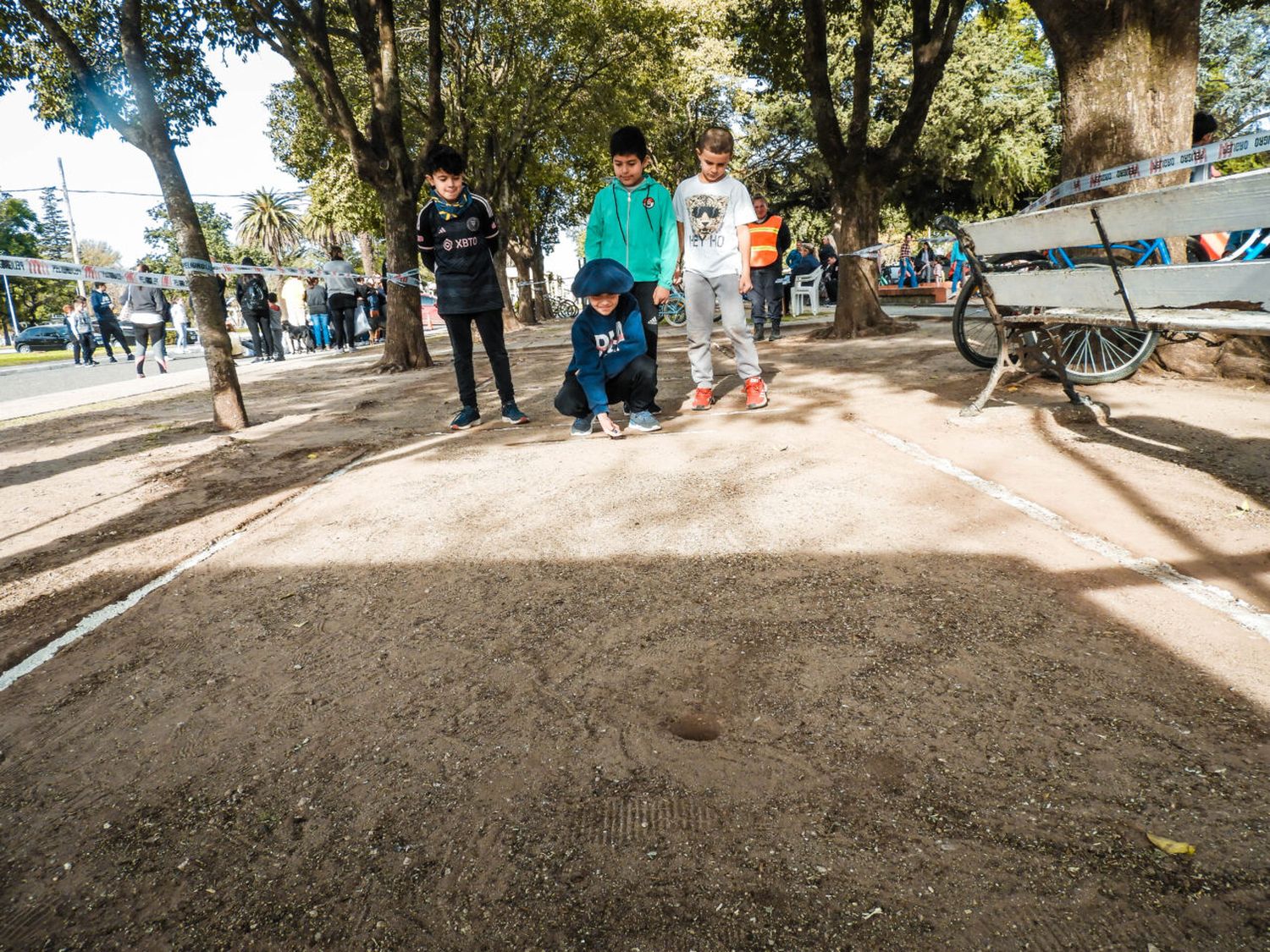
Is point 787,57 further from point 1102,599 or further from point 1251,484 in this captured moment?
point 1102,599

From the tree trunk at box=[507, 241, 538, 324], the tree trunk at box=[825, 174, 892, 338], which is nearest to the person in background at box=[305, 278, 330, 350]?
the tree trunk at box=[507, 241, 538, 324]

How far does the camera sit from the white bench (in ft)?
9.95

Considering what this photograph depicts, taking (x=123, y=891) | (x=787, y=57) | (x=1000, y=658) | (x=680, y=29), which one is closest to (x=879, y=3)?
(x=787, y=57)

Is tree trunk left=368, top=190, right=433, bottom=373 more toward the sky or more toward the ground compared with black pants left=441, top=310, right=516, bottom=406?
more toward the sky

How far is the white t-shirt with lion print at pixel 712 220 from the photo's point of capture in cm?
550

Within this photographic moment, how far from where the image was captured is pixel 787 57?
1303cm

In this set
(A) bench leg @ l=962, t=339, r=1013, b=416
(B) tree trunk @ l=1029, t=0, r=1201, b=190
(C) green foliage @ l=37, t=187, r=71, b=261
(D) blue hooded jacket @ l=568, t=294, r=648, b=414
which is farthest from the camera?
(C) green foliage @ l=37, t=187, r=71, b=261

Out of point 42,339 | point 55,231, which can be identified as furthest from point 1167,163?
point 55,231

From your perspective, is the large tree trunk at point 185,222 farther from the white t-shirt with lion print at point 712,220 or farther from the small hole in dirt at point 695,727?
the small hole in dirt at point 695,727

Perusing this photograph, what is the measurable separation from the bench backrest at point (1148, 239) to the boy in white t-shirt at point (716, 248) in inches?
61.1

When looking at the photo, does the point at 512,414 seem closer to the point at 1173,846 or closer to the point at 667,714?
the point at 667,714

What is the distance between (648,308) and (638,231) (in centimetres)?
55

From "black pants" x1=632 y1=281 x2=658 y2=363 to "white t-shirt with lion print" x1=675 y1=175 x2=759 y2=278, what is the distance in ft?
1.14

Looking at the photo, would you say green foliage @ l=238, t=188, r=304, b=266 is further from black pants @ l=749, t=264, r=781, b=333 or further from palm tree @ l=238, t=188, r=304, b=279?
black pants @ l=749, t=264, r=781, b=333
